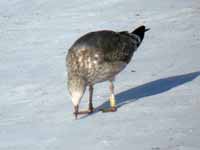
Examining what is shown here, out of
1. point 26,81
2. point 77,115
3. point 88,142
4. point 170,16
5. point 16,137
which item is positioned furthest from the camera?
point 170,16

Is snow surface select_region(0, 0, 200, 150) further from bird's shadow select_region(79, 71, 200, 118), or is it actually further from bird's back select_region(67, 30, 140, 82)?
bird's back select_region(67, 30, 140, 82)

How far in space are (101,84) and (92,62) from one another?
7.34ft

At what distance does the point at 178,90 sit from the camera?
12.1 m

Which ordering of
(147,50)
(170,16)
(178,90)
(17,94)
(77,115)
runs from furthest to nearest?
(170,16) → (147,50) → (17,94) → (178,90) → (77,115)

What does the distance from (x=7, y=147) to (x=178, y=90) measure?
3468 mm

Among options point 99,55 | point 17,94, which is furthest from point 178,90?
point 17,94

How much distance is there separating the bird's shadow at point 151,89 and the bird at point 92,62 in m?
0.45

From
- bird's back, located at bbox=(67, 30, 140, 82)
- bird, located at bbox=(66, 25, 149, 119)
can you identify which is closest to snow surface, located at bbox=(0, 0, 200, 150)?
bird, located at bbox=(66, 25, 149, 119)

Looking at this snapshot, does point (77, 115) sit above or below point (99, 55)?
below

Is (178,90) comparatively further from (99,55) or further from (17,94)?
(17,94)

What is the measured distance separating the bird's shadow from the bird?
1.48 ft

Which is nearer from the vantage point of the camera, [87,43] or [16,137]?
[16,137]

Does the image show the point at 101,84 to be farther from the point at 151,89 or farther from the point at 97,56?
the point at 97,56

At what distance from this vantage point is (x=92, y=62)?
36.2 feet
